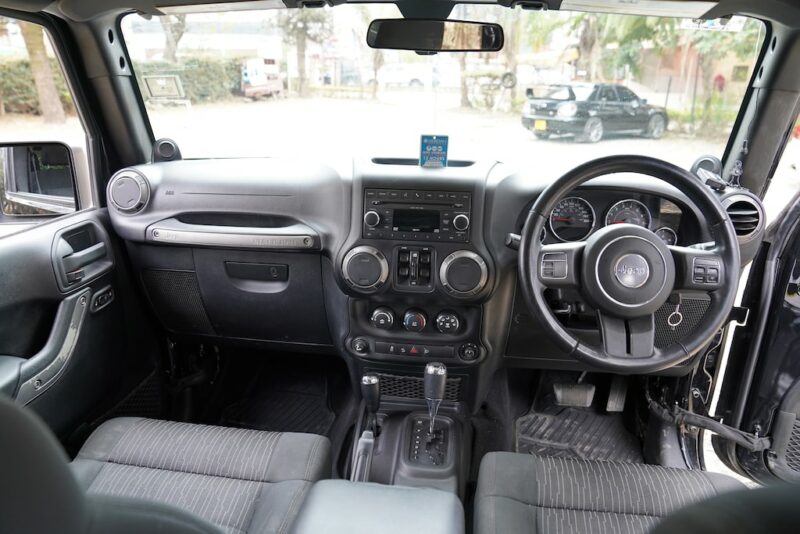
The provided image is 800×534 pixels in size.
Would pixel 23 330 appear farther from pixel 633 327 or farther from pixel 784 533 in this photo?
pixel 784 533

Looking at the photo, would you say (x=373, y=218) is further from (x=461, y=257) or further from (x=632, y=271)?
(x=632, y=271)

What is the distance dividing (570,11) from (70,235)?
2.07m

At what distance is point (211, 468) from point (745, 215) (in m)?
1.98

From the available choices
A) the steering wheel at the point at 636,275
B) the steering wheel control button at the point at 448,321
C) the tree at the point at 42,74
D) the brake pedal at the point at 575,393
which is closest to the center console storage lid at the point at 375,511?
the steering wheel at the point at 636,275

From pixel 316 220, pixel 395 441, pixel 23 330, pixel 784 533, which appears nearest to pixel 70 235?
pixel 23 330

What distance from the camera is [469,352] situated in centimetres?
243

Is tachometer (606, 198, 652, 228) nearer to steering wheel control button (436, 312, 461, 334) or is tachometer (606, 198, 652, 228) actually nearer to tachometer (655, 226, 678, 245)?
tachometer (655, 226, 678, 245)

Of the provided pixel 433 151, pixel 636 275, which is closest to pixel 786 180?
pixel 636 275

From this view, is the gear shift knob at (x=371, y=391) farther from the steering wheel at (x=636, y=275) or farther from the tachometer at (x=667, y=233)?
the tachometer at (x=667, y=233)

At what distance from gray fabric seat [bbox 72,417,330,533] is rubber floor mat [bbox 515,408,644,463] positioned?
4.13ft

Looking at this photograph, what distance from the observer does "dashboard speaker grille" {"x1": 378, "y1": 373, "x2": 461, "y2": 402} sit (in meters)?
2.53

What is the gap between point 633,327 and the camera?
6.15 ft

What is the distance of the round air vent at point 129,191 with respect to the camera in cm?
247

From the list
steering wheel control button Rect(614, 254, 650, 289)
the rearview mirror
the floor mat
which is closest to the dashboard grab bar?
the rearview mirror
